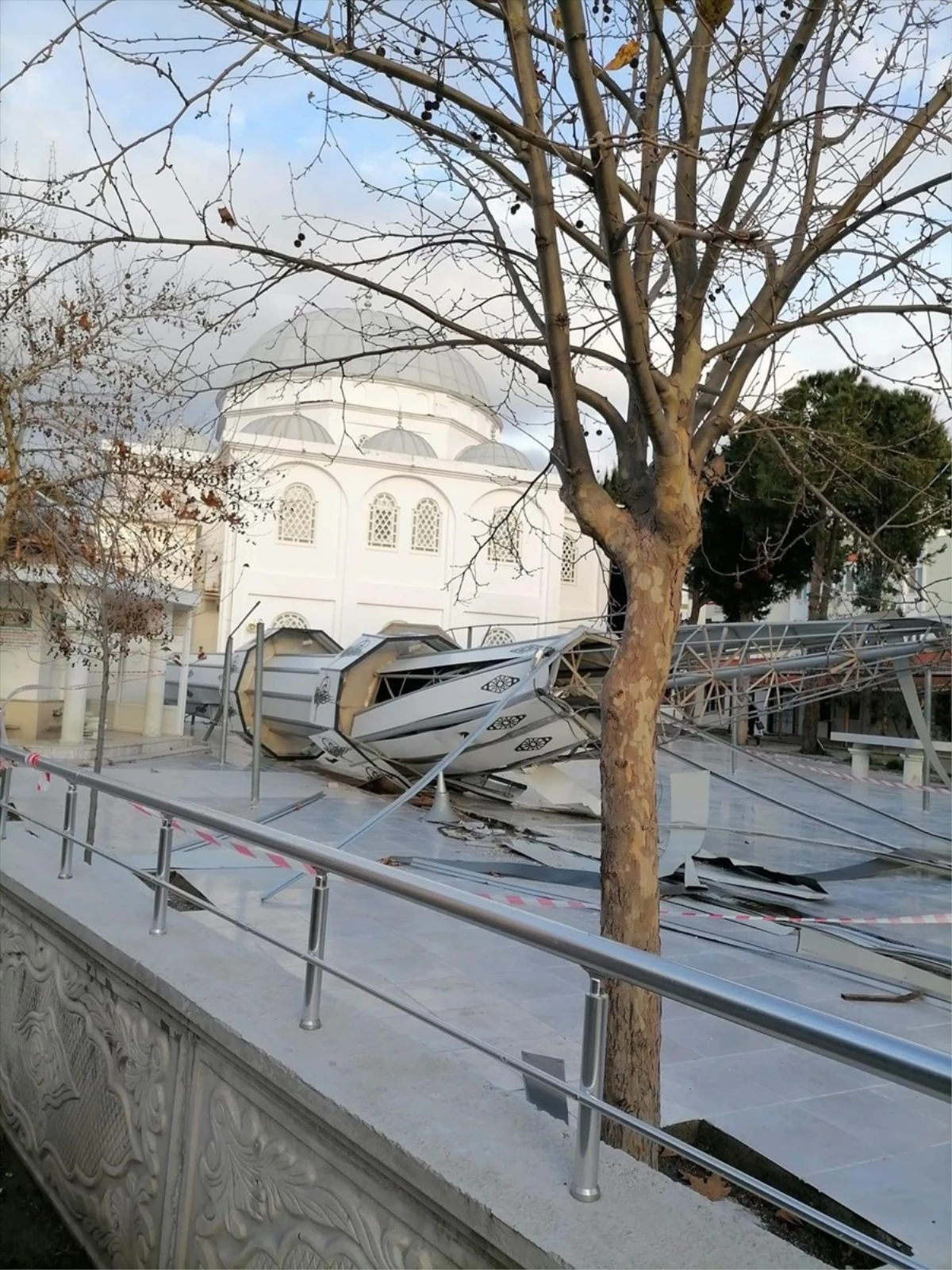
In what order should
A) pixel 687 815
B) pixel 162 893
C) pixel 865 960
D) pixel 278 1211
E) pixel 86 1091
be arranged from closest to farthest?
pixel 278 1211
pixel 86 1091
pixel 162 893
pixel 865 960
pixel 687 815

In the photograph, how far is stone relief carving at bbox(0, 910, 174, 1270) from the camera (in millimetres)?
3307

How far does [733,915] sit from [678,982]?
723 centimetres

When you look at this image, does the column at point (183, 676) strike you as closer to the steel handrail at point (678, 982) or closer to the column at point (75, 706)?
the column at point (75, 706)

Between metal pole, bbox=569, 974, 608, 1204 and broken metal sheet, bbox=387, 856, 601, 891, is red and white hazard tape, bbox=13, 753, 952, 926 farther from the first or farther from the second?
metal pole, bbox=569, 974, 608, 1204

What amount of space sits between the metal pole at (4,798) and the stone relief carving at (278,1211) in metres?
3.34

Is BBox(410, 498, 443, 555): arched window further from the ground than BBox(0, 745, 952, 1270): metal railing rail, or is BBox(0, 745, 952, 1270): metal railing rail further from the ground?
BBox(410, 498, 443, 555): arched window

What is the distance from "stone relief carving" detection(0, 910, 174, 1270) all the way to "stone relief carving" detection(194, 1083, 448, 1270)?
0.34 metres

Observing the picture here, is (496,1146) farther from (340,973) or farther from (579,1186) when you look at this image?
(340,973)

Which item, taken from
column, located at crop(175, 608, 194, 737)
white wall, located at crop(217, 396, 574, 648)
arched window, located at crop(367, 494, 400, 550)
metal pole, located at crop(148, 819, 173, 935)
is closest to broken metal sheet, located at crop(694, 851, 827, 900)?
metal pole, located at crop(148, 819, 173, 935)

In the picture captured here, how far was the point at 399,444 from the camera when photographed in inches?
1631

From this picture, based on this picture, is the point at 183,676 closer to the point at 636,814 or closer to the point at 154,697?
the point at 154,697

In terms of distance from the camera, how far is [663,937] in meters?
8.10

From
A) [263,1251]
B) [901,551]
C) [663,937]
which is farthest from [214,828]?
[901,551]

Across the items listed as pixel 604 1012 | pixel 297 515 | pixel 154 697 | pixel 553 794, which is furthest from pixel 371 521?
pixel 604 1012
